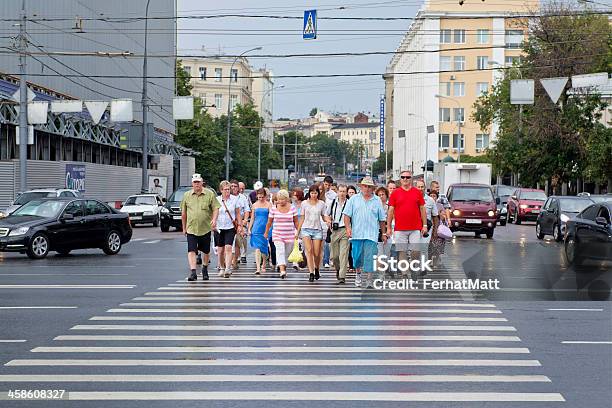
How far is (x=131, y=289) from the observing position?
17.0 metres

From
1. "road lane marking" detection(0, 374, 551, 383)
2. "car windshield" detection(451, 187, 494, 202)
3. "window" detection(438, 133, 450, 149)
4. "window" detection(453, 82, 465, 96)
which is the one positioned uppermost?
"window" detection(453, 82, 465, 96)

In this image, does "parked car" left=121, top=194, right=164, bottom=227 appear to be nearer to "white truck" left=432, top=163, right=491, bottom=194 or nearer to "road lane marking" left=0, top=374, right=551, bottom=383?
"white truck" left=432, top=163, right=491, bottom=194

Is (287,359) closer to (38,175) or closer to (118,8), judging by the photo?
(38,175)

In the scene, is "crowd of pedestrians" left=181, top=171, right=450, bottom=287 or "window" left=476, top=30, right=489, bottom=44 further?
"window" left=476, top=30, right=489, bottom=44

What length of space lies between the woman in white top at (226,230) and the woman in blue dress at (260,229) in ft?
1.34

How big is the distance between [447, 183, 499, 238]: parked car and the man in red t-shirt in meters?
18.3

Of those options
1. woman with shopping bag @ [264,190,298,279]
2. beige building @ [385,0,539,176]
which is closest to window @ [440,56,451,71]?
beige building @ [385,0,539,176]

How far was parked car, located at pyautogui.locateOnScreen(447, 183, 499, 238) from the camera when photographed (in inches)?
1409

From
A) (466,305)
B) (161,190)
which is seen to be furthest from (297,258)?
(161,190)

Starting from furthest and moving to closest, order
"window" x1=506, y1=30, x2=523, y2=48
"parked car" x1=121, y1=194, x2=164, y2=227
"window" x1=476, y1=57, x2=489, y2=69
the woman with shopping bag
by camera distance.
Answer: "window" x1=476, y1=57, x2=489, y2=69 < "window" x1=506, y1=30, x2=523, y2=48 < "parked car" x1=121, y1=194, x2=164, y2=227 < the woman with shopping bag

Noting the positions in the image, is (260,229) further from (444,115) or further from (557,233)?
(444,115)

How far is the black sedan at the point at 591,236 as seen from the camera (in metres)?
21.5

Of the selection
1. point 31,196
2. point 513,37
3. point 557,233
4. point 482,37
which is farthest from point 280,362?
point 482,37

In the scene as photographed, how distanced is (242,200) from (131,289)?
15.5 feet
